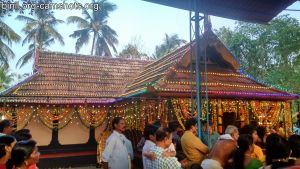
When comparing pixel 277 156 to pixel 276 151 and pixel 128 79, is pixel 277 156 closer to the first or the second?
pixel 276 151

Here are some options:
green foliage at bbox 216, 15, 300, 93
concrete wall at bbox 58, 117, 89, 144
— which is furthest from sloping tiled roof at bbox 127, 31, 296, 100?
green foliage at bbox 216, 15, 300, 93

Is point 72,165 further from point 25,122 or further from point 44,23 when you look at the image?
point 44,23

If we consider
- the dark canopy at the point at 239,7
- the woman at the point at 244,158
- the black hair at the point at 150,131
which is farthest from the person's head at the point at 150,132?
the dark canopy at the point at 239,7

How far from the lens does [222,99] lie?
1061cm

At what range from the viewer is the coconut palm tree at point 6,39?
20.1 metres

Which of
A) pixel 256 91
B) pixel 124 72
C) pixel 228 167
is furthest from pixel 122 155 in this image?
pixel 124 72

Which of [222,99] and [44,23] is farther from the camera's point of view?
[44,23]

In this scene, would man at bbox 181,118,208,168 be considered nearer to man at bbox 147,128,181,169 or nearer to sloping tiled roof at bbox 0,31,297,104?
man at bbox 147,128,181,169

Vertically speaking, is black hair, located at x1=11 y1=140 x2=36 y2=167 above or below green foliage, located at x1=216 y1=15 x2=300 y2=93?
below

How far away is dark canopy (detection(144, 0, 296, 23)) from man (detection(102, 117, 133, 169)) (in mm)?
3638

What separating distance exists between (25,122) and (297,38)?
675 inches

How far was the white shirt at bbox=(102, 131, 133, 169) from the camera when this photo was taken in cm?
476

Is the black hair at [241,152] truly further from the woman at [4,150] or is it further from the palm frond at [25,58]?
the palm frond at [25,58]

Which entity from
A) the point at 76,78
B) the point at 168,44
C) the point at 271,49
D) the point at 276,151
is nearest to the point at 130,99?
the point at 76,78
